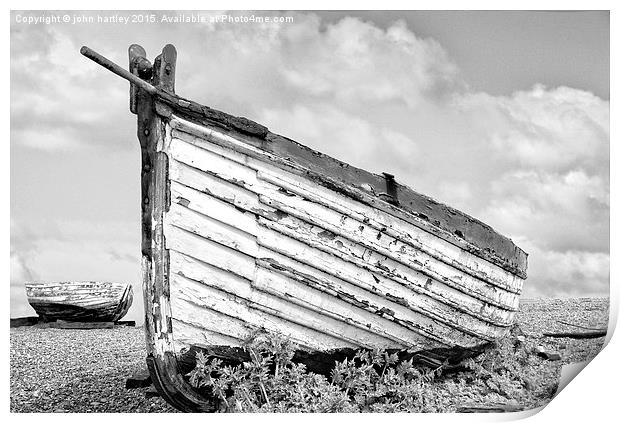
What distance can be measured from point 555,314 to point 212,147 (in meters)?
5.72

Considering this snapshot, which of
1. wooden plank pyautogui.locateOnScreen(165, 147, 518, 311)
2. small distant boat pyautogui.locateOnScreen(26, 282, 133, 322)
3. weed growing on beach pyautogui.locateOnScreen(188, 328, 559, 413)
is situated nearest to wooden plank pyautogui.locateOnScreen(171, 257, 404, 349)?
weed growing on beach pyautogui.locateOnScreen(188, 328, 559, 413)

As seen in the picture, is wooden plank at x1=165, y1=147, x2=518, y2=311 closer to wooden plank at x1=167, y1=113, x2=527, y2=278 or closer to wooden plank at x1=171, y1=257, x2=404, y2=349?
wooden plank at x1=167, y1=113, x2=527, y2=278

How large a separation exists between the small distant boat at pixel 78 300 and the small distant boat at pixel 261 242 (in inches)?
215

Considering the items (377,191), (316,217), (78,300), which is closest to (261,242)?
(316,217)

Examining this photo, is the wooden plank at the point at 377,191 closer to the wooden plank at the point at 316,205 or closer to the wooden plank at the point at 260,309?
the wooden plank at the point at 316,205

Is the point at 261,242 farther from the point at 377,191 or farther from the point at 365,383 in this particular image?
the point at 365,383

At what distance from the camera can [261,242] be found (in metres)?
4.70

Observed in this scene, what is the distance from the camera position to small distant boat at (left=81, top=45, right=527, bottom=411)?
4551mm

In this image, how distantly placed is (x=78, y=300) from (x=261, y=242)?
6084 millimetres

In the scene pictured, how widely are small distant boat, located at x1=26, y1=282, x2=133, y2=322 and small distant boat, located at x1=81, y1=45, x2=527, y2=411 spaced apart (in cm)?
545

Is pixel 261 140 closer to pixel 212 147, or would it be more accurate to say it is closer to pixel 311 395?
pixel 212 147

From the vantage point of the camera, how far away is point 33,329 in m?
10.0

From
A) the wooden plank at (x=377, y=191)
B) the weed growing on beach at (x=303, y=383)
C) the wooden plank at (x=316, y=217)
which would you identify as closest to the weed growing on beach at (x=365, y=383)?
the weed growing on beach at (x=303, y=383)
